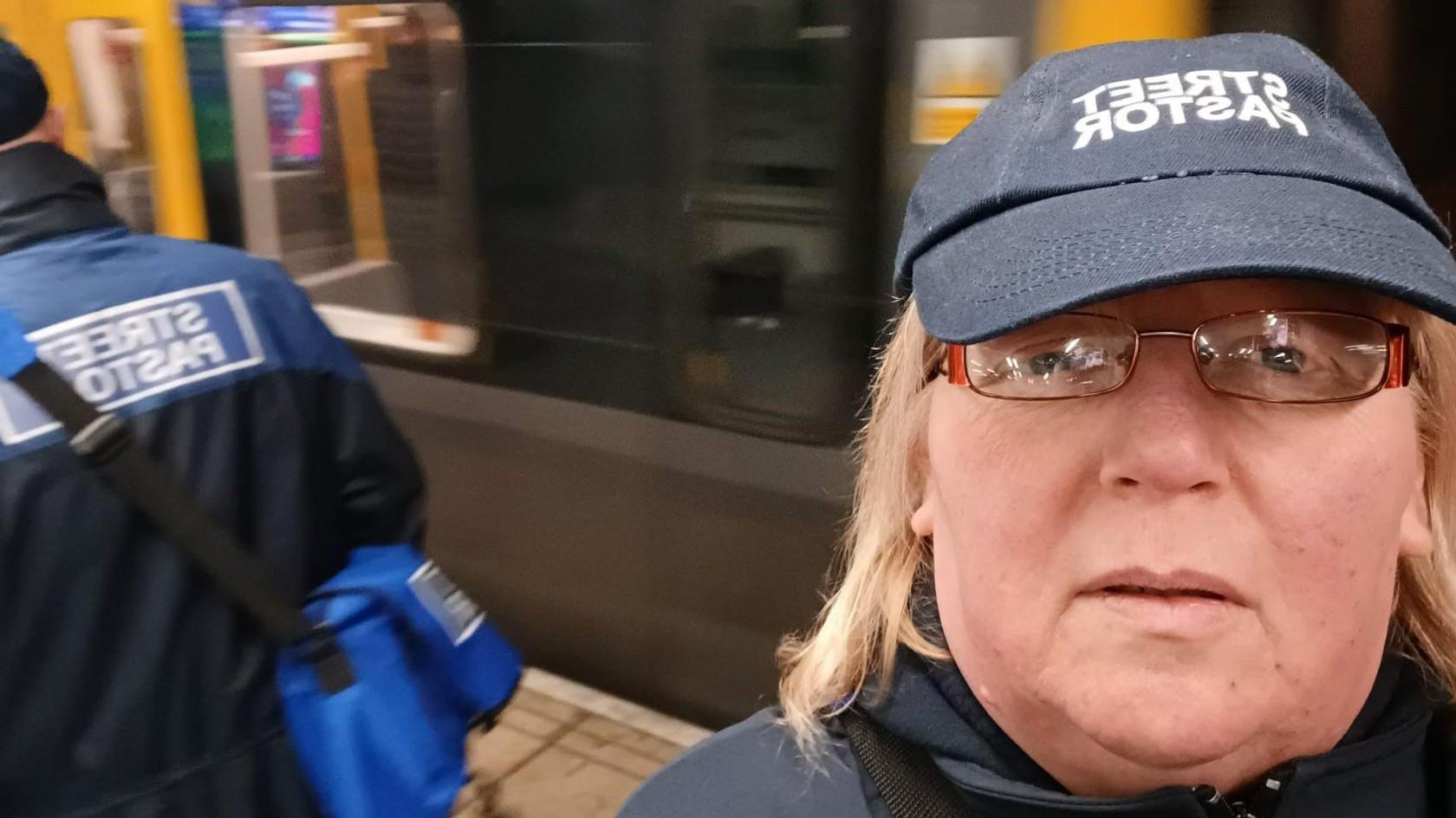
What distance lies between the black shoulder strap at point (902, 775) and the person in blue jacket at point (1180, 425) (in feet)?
0.06

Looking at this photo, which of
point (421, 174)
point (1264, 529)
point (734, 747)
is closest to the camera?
point (1264, 529)

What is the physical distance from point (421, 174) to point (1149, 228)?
3.18m

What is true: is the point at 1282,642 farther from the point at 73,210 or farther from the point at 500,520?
the point at 500,520

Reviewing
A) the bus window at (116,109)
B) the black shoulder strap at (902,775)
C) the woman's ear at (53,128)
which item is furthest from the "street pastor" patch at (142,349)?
the bus window at (116,109)

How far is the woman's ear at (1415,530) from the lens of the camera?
3.22 ft

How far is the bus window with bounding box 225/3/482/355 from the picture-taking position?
3.60 meters

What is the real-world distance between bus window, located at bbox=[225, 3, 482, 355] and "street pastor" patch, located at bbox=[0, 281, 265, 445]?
5.80ft

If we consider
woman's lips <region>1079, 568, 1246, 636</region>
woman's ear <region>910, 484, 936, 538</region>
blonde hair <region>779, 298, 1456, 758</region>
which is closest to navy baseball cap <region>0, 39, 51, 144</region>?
blonde hair <region>779, 298, 1456, 758</region>

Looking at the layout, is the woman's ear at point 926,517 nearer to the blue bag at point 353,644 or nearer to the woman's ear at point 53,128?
the blue bag at point 353,644

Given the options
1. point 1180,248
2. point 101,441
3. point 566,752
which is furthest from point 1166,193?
point 566,752

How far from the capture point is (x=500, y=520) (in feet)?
12.6

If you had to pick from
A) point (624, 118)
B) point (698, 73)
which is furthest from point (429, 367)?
point (698, 73)

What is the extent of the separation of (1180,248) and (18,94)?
1864 millimetres

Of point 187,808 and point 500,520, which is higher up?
point 187,808
